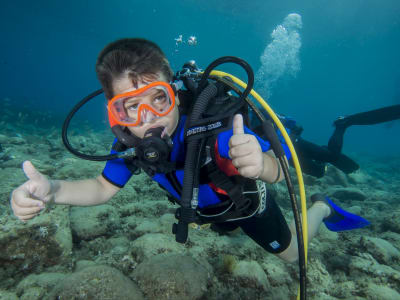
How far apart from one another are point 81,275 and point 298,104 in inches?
6035

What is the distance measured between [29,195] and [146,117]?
117 centimetres

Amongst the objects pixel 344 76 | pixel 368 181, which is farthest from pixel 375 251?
pixel 344 76

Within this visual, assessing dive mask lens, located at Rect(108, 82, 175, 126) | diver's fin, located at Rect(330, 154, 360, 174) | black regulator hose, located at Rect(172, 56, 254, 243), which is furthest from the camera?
diver's fin, located at Rect(330, 154, 360, 174)

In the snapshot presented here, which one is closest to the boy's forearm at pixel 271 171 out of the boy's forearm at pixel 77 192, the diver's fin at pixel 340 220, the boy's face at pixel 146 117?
the boy's face at pixel 146 117

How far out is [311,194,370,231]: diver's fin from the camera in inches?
155

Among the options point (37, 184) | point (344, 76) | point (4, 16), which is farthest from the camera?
point (344, 76)

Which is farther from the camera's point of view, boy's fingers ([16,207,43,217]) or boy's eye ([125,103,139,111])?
boy's eye ([125,103,139,111])

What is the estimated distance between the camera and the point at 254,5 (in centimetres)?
4528

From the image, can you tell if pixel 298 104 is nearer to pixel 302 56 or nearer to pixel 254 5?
pixel 302 56

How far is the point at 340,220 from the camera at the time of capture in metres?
4.12

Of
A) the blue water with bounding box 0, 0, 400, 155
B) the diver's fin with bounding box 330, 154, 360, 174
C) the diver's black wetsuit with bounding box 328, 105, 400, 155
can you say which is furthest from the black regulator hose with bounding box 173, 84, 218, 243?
the blue water with bounding box 0, 0, 400, 155

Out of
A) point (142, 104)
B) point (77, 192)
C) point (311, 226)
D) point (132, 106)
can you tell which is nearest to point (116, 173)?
point (77, 192)

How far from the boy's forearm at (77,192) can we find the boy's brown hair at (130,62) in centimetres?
106

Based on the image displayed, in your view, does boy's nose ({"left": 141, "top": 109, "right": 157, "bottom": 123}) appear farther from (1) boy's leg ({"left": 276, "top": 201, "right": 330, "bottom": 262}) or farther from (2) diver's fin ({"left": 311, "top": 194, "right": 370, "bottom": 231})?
(2) diver's fin ({"left": 311, "top": 194, "right": 370, "bottom": 231})
